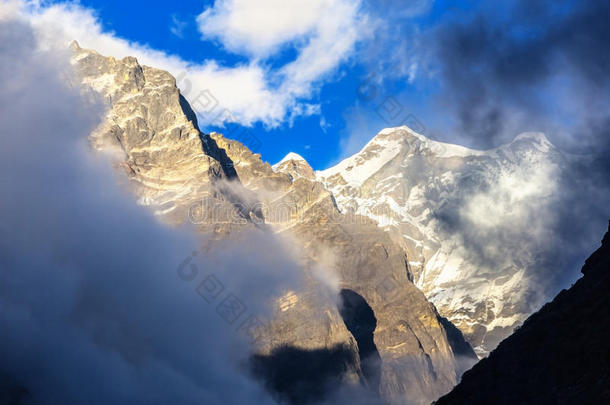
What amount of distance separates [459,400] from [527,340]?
10712 mm

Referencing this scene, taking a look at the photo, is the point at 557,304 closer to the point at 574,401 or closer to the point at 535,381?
the point at 535,381

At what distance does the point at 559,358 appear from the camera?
67062mm

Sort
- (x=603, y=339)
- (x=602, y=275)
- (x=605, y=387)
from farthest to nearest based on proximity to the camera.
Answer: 1. (x=602, y=275)
2. (x=603, y=339)
3. (x=605, y=387)

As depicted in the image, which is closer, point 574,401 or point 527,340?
point 574,401

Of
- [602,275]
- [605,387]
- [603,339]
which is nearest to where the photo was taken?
[605,387]

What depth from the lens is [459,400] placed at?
7794 cm

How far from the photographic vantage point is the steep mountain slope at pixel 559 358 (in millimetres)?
61531

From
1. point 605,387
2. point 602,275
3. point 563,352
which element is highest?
point 602,275

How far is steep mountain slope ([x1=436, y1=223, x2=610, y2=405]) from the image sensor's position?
6153 centimetres

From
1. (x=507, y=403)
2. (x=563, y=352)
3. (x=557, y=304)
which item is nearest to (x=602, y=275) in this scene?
(x=557, y=304)

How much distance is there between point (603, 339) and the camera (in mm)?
63281

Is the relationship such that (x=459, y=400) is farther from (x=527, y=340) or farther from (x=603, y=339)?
(x=603, y=339)

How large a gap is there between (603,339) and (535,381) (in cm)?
812

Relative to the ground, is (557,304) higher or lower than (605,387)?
Answer: higher
